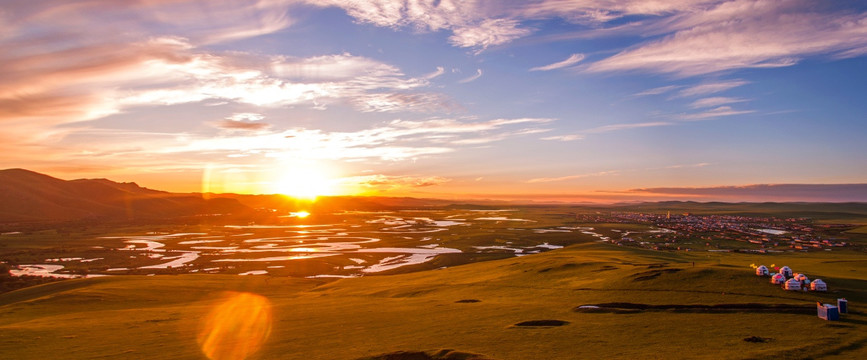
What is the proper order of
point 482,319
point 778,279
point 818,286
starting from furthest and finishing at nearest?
1. point 778,279
2. point 818,286
3. point 482,319

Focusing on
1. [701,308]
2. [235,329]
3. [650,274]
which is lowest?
[235,329]

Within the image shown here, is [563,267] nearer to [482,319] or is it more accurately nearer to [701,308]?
[701,308]

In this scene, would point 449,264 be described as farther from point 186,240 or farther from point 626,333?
point 186,240

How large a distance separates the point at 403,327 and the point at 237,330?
17764 millimetres

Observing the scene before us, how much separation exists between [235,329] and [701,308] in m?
45.0

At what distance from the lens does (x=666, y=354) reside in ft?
96.8

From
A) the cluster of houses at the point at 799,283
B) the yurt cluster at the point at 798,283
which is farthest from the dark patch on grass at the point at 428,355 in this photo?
the yurt cluster at the point at 798,283

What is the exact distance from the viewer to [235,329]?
4691cm

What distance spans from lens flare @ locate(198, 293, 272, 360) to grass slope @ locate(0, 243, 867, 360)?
1.16 m

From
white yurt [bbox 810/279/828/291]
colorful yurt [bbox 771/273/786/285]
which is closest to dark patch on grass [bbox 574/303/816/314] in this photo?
white yurt [bbox 810/279/828/291]

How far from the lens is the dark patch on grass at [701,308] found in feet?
129

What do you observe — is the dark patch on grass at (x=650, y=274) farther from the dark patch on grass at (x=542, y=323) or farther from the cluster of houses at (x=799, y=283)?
the dark patch on grass at (x=542, y=323)

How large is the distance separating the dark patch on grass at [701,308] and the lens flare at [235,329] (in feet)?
98.9

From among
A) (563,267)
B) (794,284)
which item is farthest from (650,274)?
(563,267)
